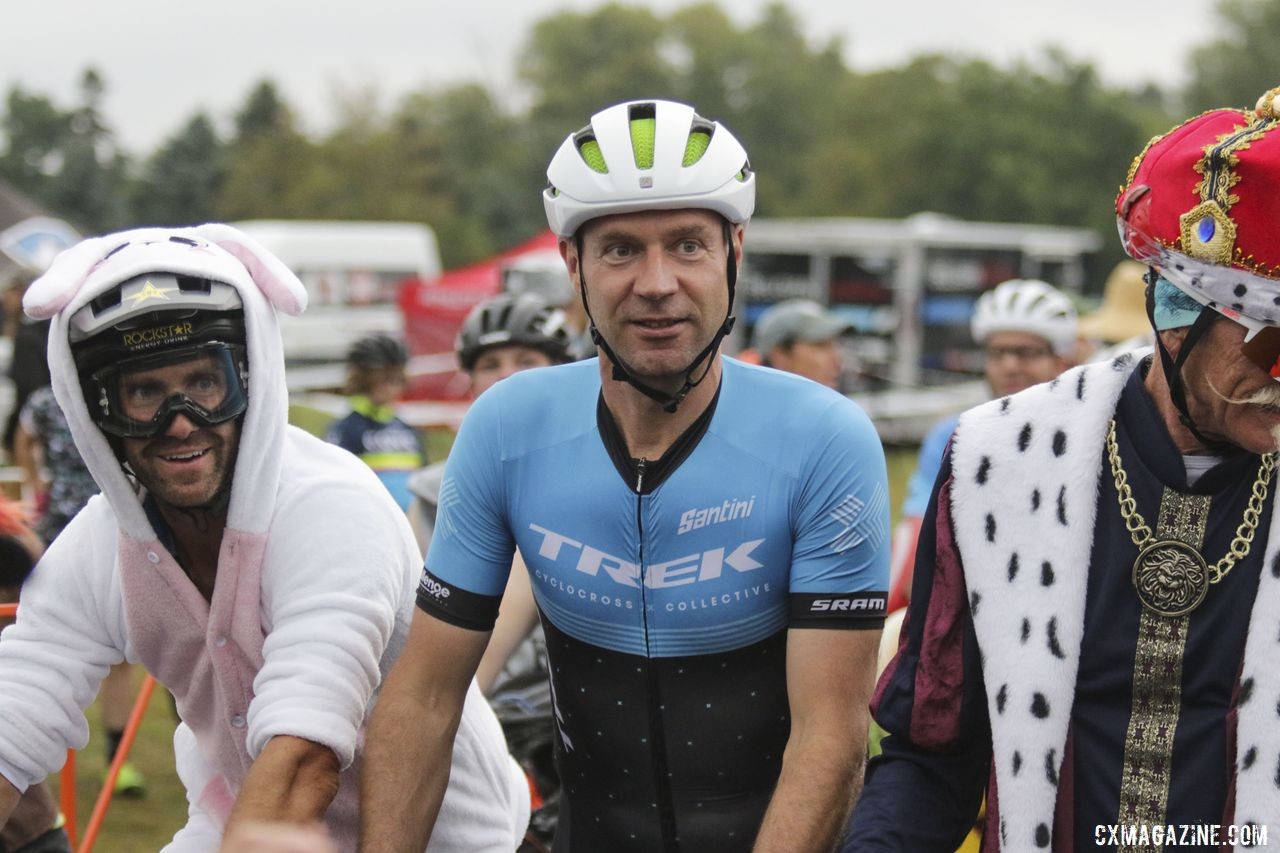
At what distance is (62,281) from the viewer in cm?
291

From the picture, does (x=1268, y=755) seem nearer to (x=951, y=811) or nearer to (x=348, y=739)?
(x=951, y=811)

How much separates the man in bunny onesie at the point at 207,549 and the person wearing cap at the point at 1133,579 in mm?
1052

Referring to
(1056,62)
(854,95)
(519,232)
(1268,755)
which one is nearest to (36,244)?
(1268,755)

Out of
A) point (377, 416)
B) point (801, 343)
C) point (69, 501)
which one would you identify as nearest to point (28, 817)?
point (69, 501)

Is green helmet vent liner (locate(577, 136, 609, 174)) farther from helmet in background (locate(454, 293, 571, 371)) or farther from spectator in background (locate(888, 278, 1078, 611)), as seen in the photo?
spectator in background (locate(888, 278, 1078, 611))

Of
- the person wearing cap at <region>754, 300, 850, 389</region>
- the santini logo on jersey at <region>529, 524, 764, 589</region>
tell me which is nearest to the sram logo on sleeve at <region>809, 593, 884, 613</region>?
the santini logo on jersey at <region>529, 524, 764, 589</region>

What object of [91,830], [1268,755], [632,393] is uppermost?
[632,393]

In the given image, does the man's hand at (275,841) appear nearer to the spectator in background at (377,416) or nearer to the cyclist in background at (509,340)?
the cyclist in background at (509,340)

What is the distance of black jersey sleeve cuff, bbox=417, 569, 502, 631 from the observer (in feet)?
9.88

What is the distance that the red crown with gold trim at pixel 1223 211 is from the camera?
2189 mm

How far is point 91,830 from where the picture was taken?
503 cm

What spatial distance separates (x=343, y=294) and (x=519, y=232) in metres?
39.7

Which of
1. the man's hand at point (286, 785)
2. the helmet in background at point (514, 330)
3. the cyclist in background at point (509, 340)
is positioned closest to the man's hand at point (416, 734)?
the man's hand at point (286, 785)

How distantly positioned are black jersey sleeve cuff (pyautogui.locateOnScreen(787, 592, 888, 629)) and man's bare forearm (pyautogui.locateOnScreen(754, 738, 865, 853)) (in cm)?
22
